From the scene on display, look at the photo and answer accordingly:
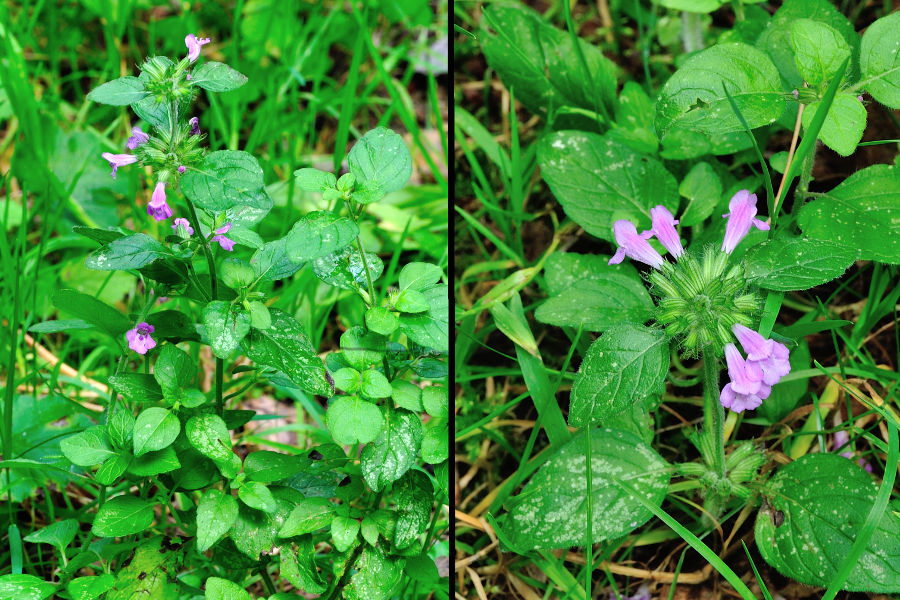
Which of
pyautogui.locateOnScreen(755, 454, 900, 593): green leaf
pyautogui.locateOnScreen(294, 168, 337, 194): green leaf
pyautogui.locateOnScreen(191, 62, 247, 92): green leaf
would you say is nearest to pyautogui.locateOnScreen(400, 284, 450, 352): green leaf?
pyautogui.locateOnScreen(294, 168, 337, 194): green leaf

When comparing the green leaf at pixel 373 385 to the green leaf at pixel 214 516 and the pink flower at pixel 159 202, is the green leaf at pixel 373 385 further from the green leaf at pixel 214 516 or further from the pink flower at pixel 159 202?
the pink flower at pixel 159 202

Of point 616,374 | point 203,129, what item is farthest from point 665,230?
point 203,129

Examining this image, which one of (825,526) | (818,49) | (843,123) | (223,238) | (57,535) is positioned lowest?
(825,526)

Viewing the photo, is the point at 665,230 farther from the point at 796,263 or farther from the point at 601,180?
the point at 601,180

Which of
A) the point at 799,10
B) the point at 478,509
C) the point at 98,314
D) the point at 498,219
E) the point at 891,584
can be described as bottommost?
the point at 478,509

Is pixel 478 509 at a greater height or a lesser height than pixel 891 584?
lesser

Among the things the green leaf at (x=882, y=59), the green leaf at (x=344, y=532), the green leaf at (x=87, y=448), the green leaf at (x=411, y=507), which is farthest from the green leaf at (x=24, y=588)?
the green leaf at (x=882, y=59)

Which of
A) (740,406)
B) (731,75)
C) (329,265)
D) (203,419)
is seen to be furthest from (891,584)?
(203,419)

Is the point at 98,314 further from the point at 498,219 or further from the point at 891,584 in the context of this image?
the point at 891,584
